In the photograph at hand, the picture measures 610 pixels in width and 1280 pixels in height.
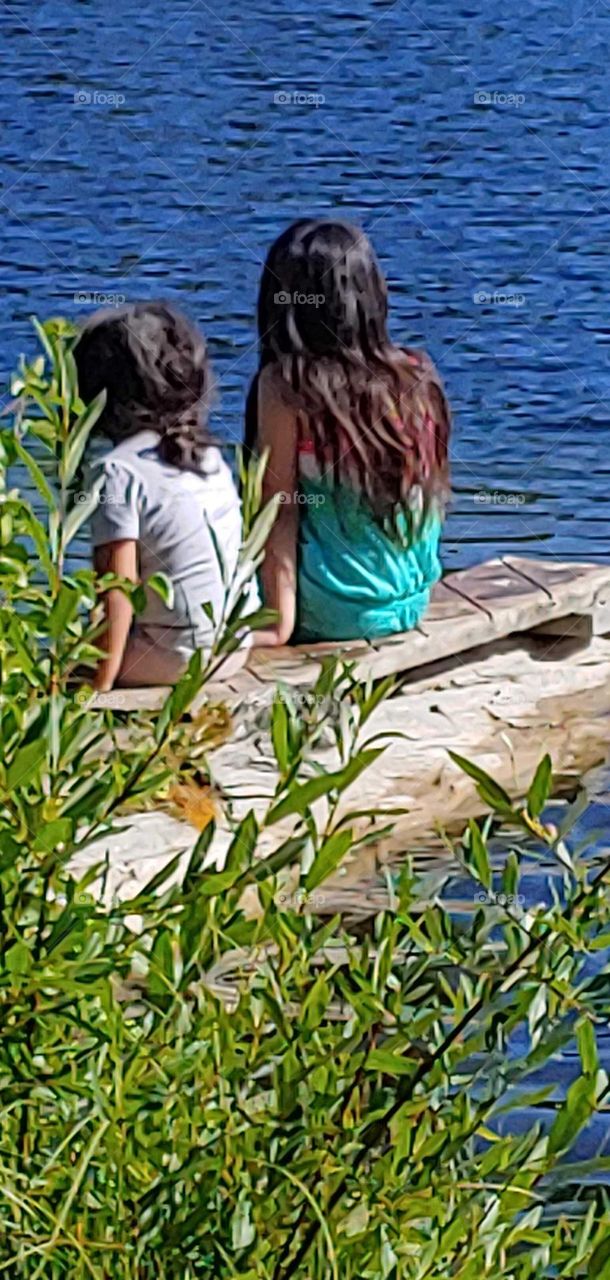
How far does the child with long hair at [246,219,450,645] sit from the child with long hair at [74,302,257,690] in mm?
153

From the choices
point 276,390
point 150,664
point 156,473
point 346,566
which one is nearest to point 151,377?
point 156,473

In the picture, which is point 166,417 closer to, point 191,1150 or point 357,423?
point 357,423

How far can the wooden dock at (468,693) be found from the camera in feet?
13.2

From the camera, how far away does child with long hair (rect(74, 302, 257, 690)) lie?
12.8 feet

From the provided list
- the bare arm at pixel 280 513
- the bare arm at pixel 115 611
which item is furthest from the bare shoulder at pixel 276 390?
the bare arm at pixel 115 611

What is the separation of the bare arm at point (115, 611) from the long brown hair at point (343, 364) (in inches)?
16.1

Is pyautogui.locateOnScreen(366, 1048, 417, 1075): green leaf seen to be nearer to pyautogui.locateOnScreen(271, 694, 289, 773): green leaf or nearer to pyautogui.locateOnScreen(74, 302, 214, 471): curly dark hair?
pyautogui.locateOnScreen(271, 694, 289, 773): green leaf

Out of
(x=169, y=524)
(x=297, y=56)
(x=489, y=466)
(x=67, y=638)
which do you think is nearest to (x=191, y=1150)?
(x=67, y=638)

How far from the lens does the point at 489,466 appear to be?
8.20 metres

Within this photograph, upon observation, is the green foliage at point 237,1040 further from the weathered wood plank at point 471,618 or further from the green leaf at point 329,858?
the weathered wood plank at point 471,618

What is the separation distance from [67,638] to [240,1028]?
0.67 feet

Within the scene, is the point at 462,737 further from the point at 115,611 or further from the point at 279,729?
the point at 279,729

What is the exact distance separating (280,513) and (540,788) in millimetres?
3101

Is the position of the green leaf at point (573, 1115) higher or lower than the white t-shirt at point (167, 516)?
higher
